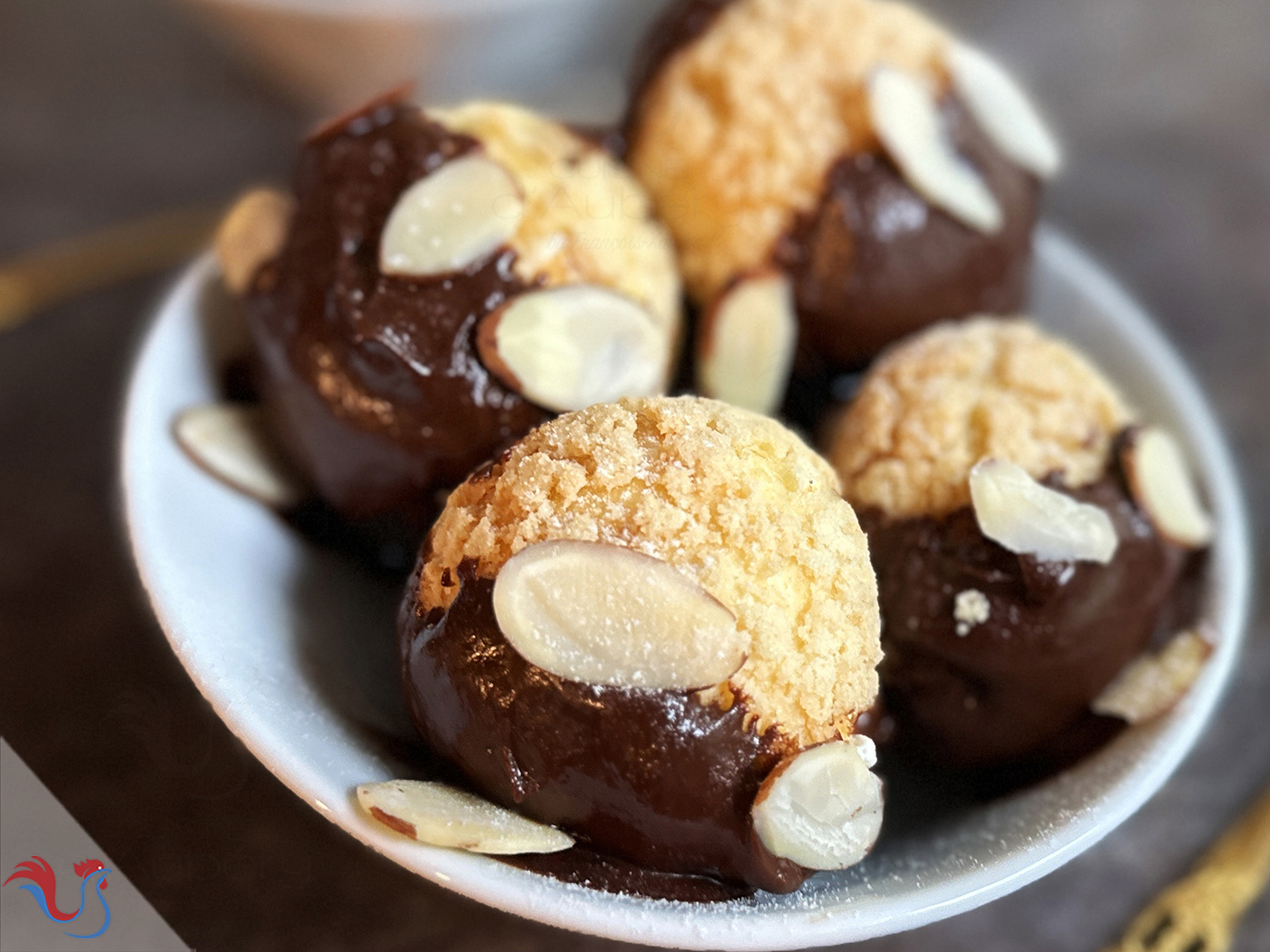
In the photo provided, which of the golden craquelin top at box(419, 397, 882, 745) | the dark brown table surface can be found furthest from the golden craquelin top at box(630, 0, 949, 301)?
the dark brown table surface

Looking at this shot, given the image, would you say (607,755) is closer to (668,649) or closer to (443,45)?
(668,649)

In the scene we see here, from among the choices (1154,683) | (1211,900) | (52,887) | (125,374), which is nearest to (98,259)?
(125,374)

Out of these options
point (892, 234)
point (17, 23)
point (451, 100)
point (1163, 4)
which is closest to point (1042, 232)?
point (892, 234)

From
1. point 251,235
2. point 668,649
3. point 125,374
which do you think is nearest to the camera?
point 668,649

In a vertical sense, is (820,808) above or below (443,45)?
below

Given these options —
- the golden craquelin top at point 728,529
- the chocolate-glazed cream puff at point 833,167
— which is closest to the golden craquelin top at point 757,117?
the chocolate-glazed cream puff at point 833,167

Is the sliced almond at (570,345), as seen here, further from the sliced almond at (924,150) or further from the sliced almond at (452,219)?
the sliced almond at (924,150)
